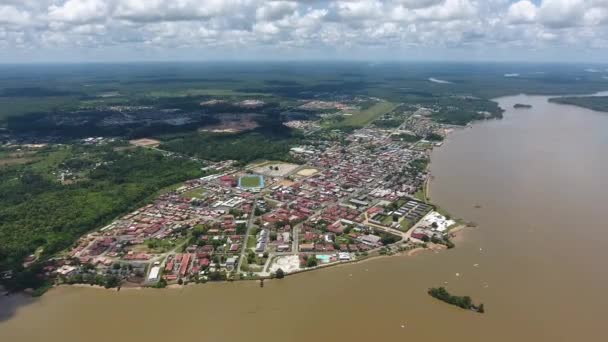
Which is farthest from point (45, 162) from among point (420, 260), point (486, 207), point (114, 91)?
point (114, 91)

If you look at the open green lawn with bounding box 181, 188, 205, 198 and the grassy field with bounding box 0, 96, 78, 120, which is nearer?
the open green lawn with bounding box 181, 188, 205, 198

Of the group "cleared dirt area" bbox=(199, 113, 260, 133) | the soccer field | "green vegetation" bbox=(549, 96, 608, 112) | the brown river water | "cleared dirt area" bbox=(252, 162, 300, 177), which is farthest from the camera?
"green vegetation" bbox=(549, 96, 608, 112)

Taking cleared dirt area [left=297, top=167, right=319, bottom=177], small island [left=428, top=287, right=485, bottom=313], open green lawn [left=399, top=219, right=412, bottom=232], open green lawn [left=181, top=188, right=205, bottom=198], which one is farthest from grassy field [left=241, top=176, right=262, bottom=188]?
small island [left=428, top=287, right=485, bottom=313]

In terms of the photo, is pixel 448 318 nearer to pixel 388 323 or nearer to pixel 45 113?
pixel 388 323

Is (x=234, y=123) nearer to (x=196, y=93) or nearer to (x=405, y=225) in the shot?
(x=405, y=225)

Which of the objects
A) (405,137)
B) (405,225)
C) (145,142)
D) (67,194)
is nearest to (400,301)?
(405,225)

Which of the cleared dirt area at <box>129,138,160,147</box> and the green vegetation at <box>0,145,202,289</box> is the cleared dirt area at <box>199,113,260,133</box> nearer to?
the cleared dirt area at <box>129,138,160,147</box>
